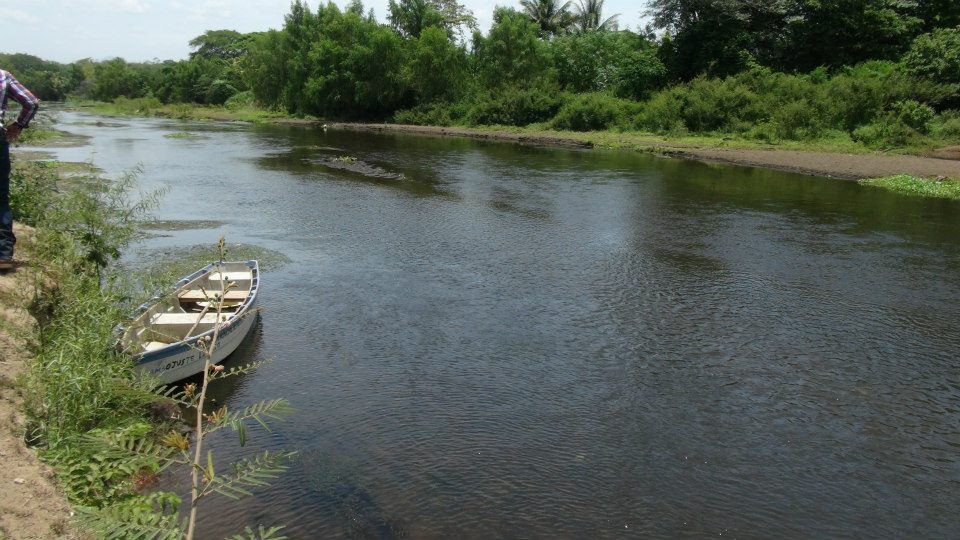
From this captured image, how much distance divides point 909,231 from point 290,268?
1954 centimetres

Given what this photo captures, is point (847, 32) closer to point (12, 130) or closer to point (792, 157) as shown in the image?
point (792, 157)

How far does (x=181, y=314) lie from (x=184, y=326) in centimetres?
20

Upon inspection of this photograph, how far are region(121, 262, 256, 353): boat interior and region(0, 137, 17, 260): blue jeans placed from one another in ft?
6.03

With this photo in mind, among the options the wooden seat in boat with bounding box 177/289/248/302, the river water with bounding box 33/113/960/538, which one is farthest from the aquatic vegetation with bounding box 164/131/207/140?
the wooden seat in boat with bounding box 177/289/248/302

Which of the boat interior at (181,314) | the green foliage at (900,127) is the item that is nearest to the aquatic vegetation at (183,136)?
the boat interior at (181,314)

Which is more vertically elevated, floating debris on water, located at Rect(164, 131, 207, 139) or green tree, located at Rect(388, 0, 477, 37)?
green tree, located at Rect(388, 0, 477, 37)

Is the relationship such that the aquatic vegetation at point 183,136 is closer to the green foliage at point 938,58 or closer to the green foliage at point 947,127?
the green foliage at point 947,127

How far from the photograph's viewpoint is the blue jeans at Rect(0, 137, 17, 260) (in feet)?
29.3

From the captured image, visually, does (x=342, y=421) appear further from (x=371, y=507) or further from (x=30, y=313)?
(x=30, y=313)

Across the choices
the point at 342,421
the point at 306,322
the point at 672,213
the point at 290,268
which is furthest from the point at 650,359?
the point at 672,213

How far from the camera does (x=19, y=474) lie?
18.2 ft

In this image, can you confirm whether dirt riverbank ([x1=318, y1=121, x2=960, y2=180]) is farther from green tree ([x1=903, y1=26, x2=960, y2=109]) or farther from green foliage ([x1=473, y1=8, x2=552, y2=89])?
green foliage ([x1=473, y1=8, x2=552, y2=89])

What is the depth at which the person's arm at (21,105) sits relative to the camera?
9.08 meters

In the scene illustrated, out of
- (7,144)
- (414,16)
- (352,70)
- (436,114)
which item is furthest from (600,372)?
(414,16)
